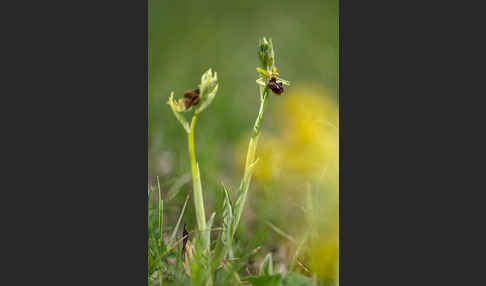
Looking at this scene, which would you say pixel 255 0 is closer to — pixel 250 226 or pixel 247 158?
pixel 247 158

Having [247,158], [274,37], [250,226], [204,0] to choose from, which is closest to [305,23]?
[274,37]

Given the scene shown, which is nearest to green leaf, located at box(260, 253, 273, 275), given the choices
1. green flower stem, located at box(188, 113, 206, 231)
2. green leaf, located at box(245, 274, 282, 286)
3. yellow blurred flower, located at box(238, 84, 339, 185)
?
green leaf, located at box(245, 274, 282, 286)

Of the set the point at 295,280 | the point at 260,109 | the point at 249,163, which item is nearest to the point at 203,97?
the point at 260,109

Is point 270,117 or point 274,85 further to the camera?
point 270,117

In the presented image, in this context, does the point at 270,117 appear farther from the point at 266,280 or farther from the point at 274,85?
the point at 266,280

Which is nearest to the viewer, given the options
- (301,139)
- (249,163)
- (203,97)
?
(203,97)

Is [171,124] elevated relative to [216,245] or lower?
elevated

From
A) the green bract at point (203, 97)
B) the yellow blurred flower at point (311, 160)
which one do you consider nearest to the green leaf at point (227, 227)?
the yellow blurred flower at point (311, 160)
